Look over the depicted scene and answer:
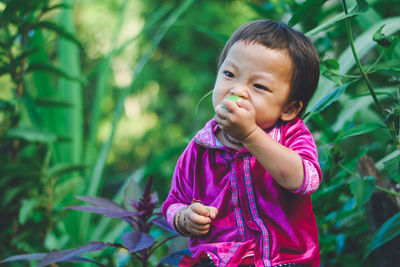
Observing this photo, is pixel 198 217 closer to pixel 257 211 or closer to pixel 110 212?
pixel 257 211

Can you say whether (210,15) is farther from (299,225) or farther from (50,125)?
(299,225)

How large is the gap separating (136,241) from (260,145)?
35 centimetres

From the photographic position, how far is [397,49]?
1354 mm

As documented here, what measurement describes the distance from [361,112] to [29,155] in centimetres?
121

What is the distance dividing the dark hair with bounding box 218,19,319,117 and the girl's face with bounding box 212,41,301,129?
13 mm

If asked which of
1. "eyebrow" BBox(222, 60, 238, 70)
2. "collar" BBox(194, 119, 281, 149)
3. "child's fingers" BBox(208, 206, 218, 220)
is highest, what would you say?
"eyebrow" BBox(222, 60, 238, 70)

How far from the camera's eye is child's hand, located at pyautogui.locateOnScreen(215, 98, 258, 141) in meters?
0.69

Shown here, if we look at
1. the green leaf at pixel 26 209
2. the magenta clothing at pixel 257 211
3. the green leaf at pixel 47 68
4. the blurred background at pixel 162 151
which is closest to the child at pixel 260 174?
the magenta clothing at pixel 257 211

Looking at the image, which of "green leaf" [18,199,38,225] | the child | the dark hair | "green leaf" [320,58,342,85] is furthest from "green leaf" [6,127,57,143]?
"green leaf" [320,58,342,85]

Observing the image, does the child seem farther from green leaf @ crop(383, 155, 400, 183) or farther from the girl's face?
green leaf @ crop(383, 155, 400, 183)

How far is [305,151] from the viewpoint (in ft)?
2.47

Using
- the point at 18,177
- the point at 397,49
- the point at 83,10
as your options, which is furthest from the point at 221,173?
the point at 83,10

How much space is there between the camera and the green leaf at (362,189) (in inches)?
34.9

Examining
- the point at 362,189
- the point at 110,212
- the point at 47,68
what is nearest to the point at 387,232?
the point at 362,189
